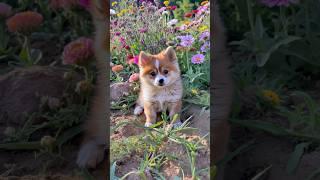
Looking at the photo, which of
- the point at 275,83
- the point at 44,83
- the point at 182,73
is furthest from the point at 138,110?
the point at 275,83

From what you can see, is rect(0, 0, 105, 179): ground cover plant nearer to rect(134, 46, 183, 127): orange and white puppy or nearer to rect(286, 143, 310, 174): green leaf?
rect(134, 46, 183, 127): orange and white puppy

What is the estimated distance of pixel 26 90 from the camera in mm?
1480

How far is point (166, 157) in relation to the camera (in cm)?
136

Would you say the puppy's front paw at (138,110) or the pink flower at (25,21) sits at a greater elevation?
the pink flower at (25,21)

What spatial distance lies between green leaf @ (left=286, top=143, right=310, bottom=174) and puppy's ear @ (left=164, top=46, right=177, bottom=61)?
0.39 m

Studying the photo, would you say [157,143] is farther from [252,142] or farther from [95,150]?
[252,142]

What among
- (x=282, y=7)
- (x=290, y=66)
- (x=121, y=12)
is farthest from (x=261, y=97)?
(x=121, y=12)

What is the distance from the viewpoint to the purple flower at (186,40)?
52.9 inches

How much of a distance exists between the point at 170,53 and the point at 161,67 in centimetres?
4

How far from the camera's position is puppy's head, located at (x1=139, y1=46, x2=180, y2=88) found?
1.30 m

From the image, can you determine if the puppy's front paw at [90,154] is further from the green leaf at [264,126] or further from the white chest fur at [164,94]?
the green leaf at [264,126]

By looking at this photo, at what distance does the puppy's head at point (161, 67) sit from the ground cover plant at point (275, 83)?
0.67 ft

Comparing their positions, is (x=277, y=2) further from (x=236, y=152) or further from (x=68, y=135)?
(x=68, y=135)

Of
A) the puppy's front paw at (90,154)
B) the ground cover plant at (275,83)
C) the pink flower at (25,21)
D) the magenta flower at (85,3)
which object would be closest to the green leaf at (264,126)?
the ground cover plant at (275,83)
